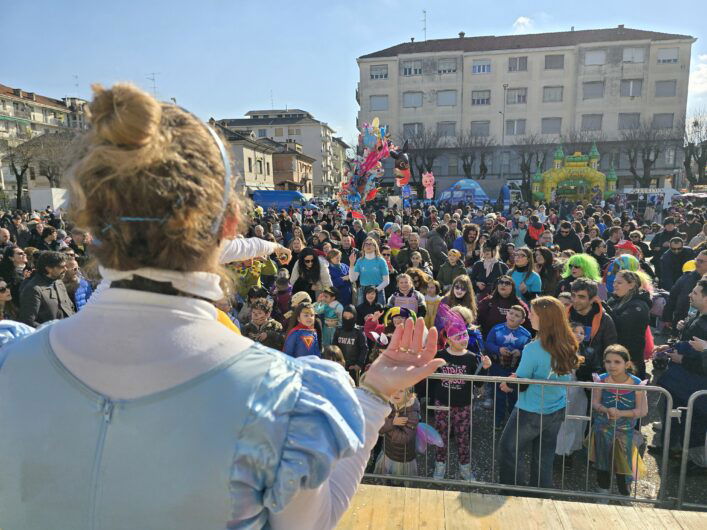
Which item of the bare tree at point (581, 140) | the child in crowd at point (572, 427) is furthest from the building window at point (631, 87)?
the child in crowd at point (572, 427)

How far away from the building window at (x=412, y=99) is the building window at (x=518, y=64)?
8.65 metres

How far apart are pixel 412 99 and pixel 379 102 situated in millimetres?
3215

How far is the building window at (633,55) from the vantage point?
41.7 metres

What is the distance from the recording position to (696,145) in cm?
4178

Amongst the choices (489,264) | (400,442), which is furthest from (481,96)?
(400,442)

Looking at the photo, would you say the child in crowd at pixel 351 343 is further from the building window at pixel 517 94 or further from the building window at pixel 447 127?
the building window at pixel 517 94

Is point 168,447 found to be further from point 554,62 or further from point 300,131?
point 300,131

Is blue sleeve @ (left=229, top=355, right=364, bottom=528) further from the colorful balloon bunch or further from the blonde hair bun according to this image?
the colorful balloon bunch

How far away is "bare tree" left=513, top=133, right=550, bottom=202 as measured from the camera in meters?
41.4

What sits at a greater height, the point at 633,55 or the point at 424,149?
the point at 633,55

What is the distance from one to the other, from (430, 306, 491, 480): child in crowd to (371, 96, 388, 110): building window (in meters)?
44.0

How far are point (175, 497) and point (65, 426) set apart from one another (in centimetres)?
26

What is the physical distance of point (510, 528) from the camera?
2715mm

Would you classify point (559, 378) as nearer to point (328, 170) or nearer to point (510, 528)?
point (510, 528)
